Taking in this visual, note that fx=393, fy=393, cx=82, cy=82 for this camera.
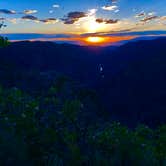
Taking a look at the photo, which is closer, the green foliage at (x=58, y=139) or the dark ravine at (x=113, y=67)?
the green foliage at (x=58, y=139)

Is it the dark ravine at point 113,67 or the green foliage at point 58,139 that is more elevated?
the green foliage at point 58,139

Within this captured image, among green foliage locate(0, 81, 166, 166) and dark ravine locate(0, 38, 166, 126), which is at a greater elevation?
green foliage locate(0, 81, 166, 166)

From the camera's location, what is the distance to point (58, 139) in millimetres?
4531

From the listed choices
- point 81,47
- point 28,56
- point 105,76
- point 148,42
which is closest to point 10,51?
point 28,56

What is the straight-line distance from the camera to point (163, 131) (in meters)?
7.88

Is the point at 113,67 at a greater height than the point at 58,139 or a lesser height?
lesser

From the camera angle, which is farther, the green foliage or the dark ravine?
the dark ravine

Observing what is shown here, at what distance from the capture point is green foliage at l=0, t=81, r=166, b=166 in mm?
3908

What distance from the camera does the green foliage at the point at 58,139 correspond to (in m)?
3.91

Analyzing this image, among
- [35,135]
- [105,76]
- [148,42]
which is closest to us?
[35,135]

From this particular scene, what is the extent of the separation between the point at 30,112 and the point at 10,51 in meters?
66.0

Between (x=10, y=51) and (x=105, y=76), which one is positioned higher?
(x=10, y=51)

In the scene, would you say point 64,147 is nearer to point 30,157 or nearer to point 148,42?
point 30,157

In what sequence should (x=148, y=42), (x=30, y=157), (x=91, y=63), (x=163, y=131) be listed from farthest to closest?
(x=148, y=42) → (x=91, y=63) → (x=163, y=131) → (x=30, y=157)
